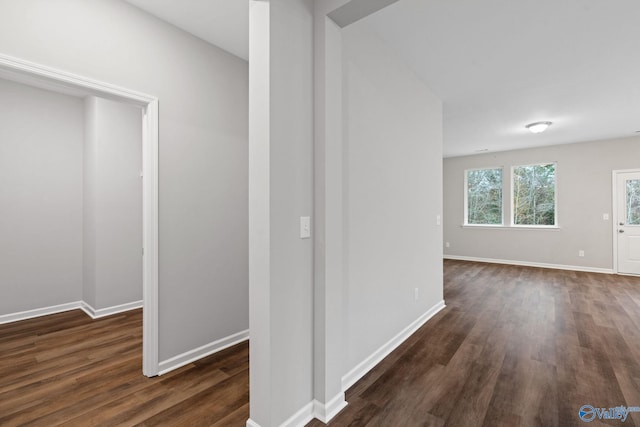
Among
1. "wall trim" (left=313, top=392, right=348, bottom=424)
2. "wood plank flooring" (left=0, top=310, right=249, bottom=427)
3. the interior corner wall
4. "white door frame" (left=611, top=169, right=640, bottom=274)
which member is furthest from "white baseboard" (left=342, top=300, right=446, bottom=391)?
"white door frame" (left=611, top=169, right=640, bottom=274)

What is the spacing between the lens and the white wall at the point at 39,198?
3.46 metres

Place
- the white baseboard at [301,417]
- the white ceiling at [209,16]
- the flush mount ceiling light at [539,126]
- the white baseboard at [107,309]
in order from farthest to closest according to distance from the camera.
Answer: the flush mount ceiling light at [539,126], the white baseboard at [107,309], the white ceiling at [209,16], the white baseboard at [301,417]

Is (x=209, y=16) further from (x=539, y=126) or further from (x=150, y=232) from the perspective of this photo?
(x=539, y=126)

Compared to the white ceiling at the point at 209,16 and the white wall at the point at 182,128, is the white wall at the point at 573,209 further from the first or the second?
the white ceiling at the point at 209,16

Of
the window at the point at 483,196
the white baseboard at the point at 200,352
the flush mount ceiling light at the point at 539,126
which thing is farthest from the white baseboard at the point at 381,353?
the window at the point at 483,196

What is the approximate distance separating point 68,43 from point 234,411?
254cm

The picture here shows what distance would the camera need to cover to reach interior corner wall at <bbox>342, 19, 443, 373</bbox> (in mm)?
2201

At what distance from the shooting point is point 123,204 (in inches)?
153

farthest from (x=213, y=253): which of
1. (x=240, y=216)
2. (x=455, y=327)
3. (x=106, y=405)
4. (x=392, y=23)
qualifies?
(x=455, y=327)

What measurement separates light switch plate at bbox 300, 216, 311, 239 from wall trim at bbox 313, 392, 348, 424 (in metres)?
1.03

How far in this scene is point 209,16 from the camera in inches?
89.7

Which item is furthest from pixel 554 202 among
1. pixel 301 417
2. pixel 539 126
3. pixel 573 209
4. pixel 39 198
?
pixel 39 198

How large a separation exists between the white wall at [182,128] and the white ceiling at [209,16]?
9 cm

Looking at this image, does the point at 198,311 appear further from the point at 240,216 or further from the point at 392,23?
the point at 392,23
